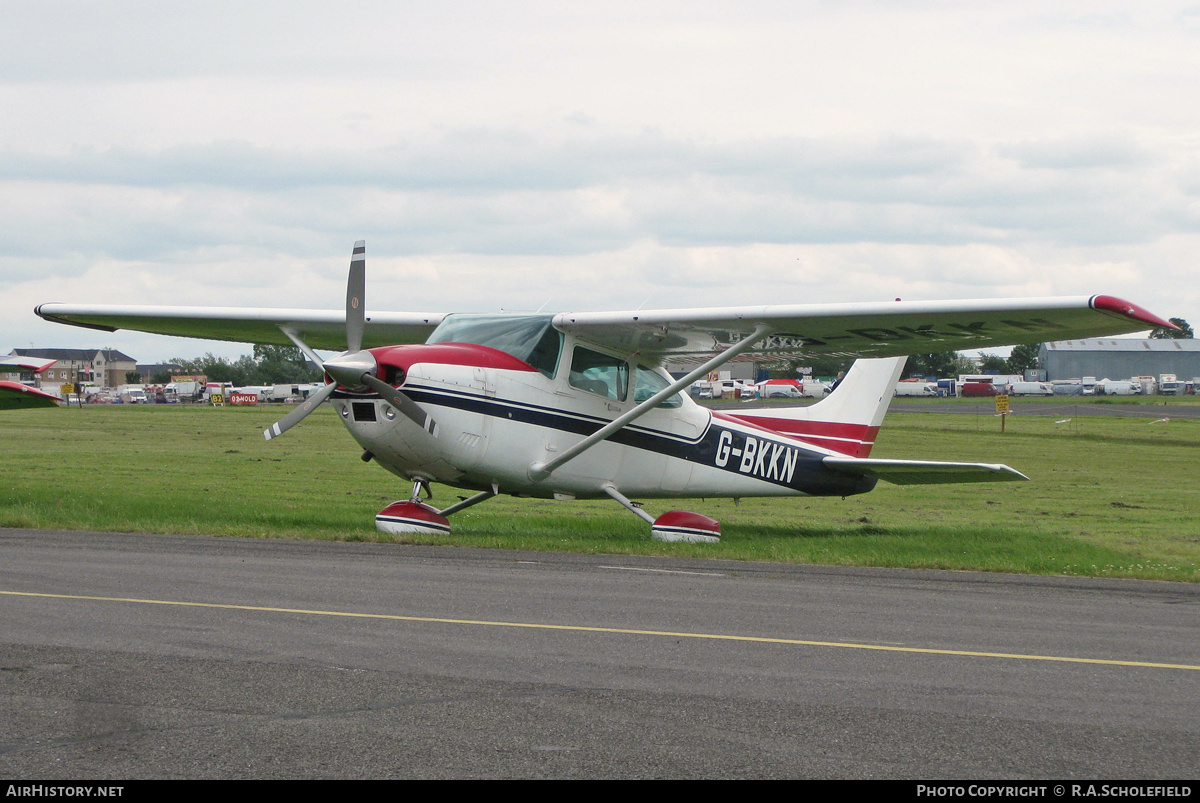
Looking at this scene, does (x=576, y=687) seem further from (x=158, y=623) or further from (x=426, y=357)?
(x=426, y=357)

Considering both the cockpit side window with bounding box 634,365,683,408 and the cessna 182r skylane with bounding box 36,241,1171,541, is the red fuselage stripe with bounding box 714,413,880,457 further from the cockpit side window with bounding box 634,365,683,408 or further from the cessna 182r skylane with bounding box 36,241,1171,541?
the cockpit side window with bounding box 634,365,683,408

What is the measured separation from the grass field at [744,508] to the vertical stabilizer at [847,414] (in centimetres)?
135

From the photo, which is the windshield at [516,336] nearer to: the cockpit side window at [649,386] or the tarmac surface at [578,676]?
the cockpit side window at [649,386]

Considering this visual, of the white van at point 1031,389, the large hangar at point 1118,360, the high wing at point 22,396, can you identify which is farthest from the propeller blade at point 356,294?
the large hangar at point 1118,360

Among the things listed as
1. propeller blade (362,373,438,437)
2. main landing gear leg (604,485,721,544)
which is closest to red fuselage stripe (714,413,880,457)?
main landing gear leg (604,485,721,544)

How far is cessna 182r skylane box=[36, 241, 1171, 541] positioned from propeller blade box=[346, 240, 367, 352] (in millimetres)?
15

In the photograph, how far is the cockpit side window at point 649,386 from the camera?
15.8 meters

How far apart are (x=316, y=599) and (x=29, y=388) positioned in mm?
14251

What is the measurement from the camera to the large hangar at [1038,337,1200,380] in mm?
152625

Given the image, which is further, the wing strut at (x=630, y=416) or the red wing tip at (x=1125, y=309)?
the wing strut at (x=630, y=416)

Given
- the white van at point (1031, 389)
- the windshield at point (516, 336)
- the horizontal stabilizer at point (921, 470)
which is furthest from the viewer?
the white van at point (1031, 389)

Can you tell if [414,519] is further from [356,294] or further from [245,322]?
[245,322]

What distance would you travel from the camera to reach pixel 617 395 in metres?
15.4

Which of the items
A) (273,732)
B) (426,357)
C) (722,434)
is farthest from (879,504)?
Answer: (273,732)
